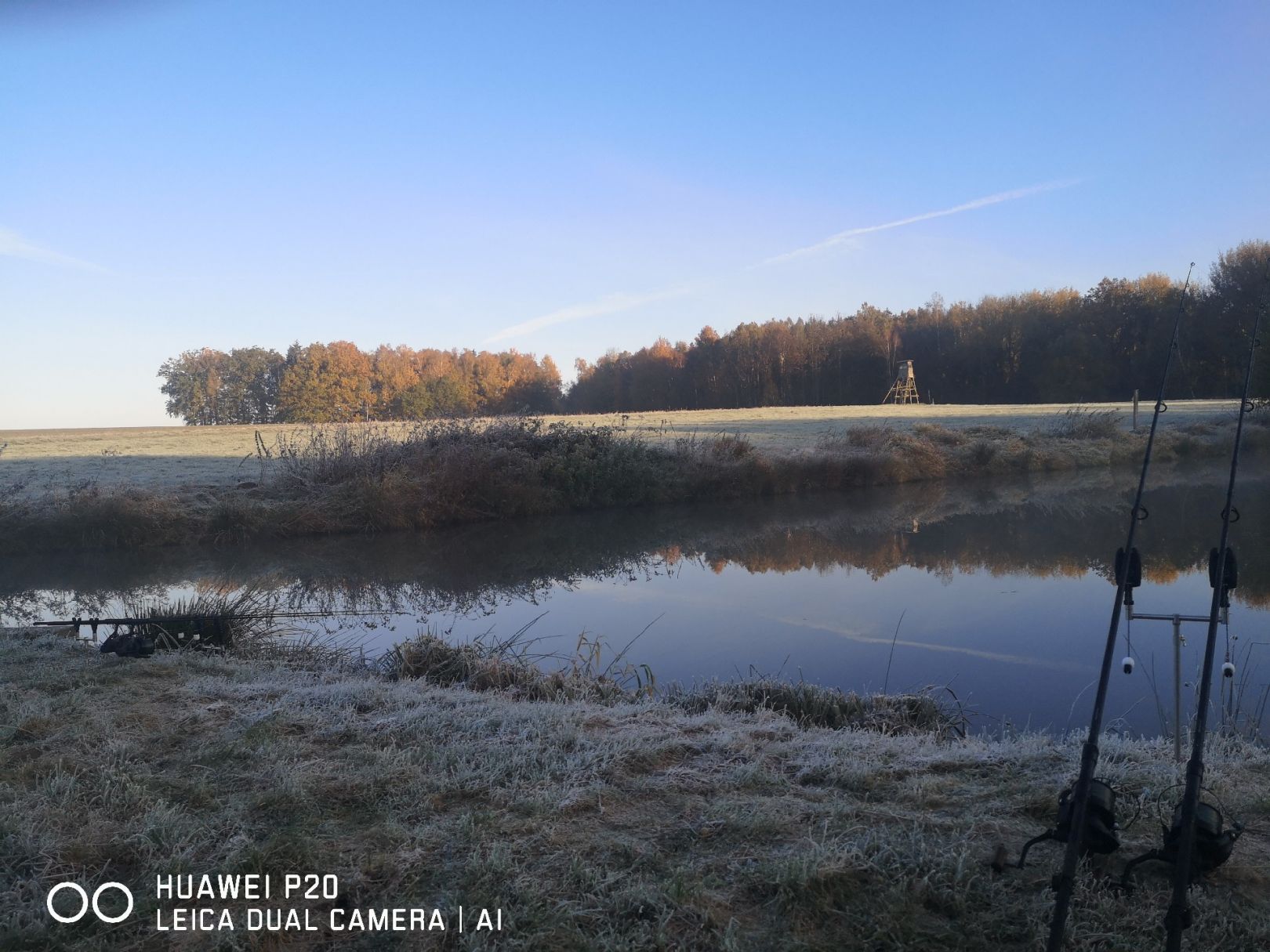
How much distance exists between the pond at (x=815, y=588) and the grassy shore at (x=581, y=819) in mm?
2142

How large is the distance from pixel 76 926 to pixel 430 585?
30.7 ft

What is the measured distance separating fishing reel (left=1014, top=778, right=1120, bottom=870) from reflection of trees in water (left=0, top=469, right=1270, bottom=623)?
7.34 meters

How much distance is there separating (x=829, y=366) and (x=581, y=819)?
6172 centimetres

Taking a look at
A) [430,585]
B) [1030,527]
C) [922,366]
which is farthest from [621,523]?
[922,366]

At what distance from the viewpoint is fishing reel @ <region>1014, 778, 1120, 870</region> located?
8.01ft

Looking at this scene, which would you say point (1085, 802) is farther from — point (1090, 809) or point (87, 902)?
point (87, 902)

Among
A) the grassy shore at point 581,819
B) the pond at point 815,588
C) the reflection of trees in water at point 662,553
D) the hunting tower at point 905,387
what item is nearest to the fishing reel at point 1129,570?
the grassy shore at point 581,819

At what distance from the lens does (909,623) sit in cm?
830

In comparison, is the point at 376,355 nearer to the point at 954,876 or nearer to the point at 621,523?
the point at 621,523

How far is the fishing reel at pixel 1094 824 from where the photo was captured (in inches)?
96.1

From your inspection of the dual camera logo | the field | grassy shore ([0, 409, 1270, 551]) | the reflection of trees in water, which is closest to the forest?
the field

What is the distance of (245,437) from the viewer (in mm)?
29625

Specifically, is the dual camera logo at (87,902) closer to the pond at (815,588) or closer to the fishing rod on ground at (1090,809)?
the fishing rod on ground at (1090,809)

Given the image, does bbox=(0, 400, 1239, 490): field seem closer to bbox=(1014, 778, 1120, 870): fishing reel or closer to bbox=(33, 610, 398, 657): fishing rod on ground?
bbox=(33, 610, 398, 657): fishing rod on ground
